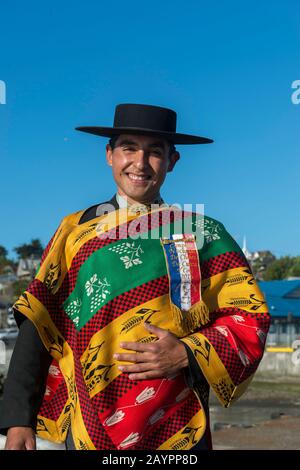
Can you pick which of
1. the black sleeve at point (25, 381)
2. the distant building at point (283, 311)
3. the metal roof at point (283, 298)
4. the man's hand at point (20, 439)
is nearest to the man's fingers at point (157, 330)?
the black sleeve at point (25, 381)

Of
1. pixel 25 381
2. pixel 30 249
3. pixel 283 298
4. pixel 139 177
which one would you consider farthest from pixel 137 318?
pixel 30 249

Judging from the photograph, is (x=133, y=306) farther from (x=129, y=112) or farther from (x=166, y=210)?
(x=129, y=112)

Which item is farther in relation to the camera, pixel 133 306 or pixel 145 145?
pixel 145 145

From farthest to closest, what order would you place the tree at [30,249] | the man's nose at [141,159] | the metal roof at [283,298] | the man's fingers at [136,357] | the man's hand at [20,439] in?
the tree at [30,249] → the metal roof at [283,298] → the man's nose at [141,159] → the man's hand at [20,439] → the man's fingers at [136,357]

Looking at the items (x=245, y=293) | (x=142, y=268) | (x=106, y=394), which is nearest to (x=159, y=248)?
(x=142, y=268)

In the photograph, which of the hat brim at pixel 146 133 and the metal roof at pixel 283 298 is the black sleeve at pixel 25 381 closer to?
the hat brim at pixel 146 133

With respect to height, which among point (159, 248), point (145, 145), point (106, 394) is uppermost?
point (145, 145)

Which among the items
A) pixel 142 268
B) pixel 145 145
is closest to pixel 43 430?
pixel 142 268

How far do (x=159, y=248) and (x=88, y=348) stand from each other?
1.73 ft

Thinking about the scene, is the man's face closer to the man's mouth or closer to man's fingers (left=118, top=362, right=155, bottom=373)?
the man's mouth

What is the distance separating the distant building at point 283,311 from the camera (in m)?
48.4

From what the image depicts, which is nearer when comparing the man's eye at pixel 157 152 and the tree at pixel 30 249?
the man's eye at pixel 157 152

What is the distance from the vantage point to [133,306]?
3.41 m
